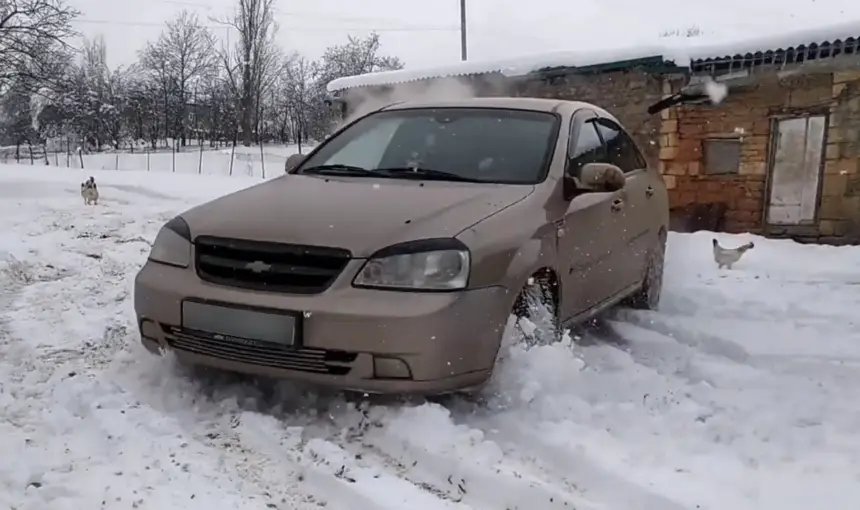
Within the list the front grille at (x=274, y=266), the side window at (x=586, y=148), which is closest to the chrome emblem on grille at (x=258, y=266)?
the front grille at (x=274, y=266)

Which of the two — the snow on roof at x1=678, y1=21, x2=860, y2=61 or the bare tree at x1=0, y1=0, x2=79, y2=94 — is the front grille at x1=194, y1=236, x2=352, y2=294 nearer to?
the snow on roof at x1=678, y1=21, x2=860, y2=61

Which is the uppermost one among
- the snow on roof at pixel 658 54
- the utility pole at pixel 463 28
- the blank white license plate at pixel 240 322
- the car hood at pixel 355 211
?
the utility pole at pixel 463 28

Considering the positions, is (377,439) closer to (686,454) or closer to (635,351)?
(686,454)

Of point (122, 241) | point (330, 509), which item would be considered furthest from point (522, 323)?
point (122, 241)

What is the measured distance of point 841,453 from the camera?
2777 millimetres

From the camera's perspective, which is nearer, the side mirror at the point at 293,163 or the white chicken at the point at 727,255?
the side mirror at the point at 293,163

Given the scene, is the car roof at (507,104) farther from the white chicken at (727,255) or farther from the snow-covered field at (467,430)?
the white chicken at (727,255)

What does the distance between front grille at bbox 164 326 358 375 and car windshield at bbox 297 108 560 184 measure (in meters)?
1.23

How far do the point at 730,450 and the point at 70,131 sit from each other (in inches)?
1776

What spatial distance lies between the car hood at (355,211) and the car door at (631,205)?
118 cm

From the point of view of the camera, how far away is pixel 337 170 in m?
3.94

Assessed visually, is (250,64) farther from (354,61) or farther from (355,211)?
(355,211)

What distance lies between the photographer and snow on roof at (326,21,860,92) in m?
8.60

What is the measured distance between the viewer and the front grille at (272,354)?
2738 mm
